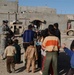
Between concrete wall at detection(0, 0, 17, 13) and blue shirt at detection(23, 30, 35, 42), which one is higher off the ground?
concrete wall at detection(0, 0, 17, 13)

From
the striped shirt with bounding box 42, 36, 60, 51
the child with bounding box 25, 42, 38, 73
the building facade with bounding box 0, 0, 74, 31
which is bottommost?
the child with bounding box 25, 42, 38, 73

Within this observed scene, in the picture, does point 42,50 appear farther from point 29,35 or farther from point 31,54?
point 29,35

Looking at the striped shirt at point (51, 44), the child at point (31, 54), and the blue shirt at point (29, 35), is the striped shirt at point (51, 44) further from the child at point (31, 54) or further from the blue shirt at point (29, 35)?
the blue shirt at point (29, 35)

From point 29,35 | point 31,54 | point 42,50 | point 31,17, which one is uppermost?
point 31,17

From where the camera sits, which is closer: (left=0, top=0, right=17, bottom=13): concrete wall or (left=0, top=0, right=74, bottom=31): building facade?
(left=0, top=0, right=74, bottom=31): building facade

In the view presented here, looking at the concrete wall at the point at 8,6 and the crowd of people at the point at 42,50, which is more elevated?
the concrete wall at the point at 8,6

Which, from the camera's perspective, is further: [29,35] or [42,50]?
[29,35]

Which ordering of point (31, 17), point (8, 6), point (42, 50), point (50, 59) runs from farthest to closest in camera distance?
point (8, 6) → point (31, 17) → point (42, 50) → point (50, 59)

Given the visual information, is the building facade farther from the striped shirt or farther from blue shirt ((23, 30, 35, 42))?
the striped shirt

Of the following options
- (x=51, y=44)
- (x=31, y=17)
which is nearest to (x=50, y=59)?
(x=51, y=44)

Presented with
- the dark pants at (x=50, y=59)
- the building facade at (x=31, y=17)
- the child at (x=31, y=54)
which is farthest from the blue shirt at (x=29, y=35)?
the building facade at (x=31, y=17)

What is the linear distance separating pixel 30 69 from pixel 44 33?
193cm

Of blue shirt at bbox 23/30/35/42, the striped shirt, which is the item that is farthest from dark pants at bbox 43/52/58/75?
blue shirt at bbox 23/30/35/42

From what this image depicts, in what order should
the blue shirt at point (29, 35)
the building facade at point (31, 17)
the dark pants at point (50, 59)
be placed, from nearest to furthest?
the dark pants at point (50, 59), the blue shirt at point (29, 35), the building facade at point (31, 17)
